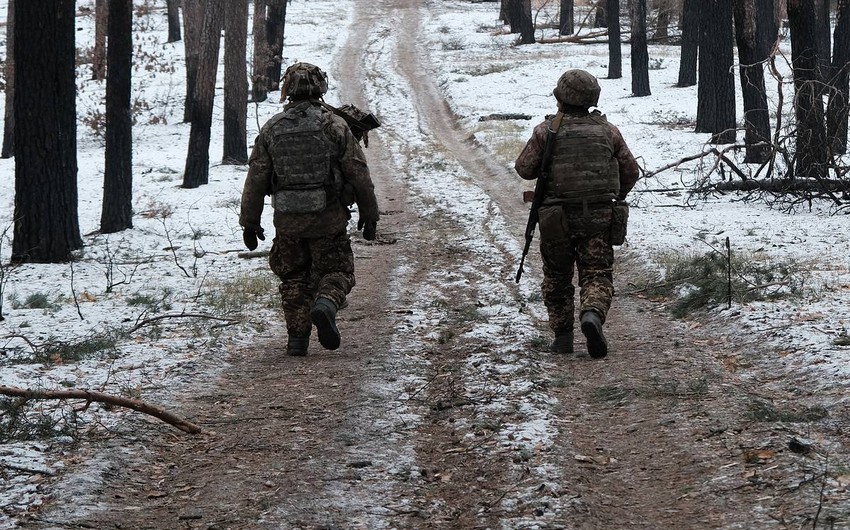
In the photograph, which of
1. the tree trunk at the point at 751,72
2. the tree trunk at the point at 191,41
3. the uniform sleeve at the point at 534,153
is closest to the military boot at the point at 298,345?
the uniform sleeve at the point at 534,153

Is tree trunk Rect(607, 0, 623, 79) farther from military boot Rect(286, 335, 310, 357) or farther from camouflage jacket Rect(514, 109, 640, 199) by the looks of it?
military boot Rect(286, 335, 310, 357)

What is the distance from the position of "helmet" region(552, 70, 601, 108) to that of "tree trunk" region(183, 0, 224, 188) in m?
11.2

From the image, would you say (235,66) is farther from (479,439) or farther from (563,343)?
(479,439)

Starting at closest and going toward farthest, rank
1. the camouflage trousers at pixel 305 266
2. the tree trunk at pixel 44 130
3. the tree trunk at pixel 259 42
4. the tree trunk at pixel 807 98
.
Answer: the camouflage trousers at pixel 305 266
the tree trunk at pixel 44 130
the tree trunk at pixel 807 98
the tree trunk at pixel 259 42

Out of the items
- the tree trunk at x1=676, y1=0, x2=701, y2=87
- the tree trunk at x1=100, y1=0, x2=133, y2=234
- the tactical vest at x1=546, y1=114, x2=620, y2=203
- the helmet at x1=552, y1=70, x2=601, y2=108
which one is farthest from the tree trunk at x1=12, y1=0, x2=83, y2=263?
the tree trunk at x1=676, y1=0, x2=701, y2=87

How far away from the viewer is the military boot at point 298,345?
23.0 feet

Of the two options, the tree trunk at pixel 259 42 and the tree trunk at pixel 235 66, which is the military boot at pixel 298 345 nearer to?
the tree trunk at pixel 235 66

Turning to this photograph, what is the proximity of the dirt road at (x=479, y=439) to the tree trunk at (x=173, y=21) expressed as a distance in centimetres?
3339

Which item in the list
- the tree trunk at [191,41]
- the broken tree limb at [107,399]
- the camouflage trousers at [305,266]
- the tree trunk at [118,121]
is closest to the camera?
the broken tree limb at [107,399]

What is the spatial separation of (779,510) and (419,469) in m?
1.68

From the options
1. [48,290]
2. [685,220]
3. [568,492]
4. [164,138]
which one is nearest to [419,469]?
[568,492]

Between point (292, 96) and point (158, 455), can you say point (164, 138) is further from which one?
point (158, 455)

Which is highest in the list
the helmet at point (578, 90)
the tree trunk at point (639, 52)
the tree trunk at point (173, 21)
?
the tree trunk at point (173, 21)

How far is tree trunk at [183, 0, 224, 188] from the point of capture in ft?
54.7
